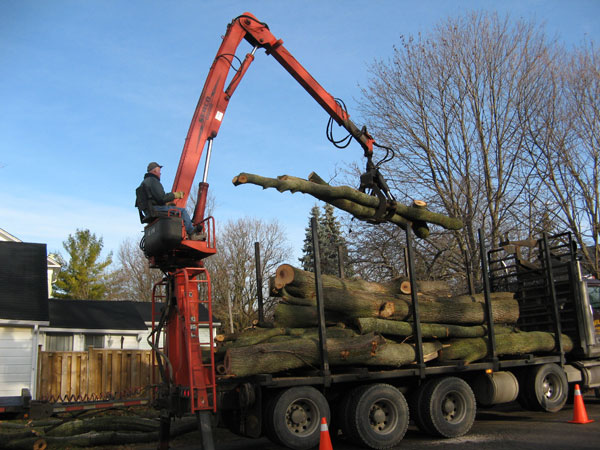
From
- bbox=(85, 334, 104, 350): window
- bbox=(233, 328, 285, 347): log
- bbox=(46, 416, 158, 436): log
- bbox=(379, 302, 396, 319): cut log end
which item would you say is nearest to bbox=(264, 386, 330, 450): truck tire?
bbox=(233, 328, 285, 347): log

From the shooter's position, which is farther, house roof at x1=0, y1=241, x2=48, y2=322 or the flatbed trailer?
house roof at x1=0, y1=241, x2=48, y2=322

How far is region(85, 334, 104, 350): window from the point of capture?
23219 millimetres

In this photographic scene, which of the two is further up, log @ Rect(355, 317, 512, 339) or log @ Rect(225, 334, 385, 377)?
log @ Rect(355, 317, 512, 339)

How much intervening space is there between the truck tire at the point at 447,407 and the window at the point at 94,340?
17.6 metres

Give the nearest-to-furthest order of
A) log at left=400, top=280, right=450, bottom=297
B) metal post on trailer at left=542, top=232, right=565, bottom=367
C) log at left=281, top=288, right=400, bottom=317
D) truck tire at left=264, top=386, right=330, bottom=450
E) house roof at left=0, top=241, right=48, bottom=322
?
truck tire at left=264, top=386, right=330, bottom=450 < log at left=281, top=288, right=400, bottom=317 < metal post on trailer at left=542, top=232, right=565, bottom=367 < log at left=400, top=280, right=450, bottom=297 < house roof at left=0, top=241, right=48, bottom=322

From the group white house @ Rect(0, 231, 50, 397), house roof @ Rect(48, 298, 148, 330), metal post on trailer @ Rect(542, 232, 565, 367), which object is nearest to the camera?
metal post on trailer @ Rect(542, 232, 565, 367)

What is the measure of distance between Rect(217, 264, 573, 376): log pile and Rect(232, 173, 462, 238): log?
1.26 m

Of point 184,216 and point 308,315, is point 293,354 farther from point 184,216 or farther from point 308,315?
point 184,216

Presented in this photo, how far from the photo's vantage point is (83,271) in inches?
1657

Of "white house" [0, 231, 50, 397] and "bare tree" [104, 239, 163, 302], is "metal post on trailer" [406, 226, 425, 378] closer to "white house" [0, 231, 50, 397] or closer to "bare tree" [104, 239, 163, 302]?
"white house" [0, 231, 50, 397]

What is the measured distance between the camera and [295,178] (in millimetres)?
9602

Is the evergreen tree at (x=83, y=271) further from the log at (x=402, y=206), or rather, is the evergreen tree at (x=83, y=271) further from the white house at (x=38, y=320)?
the log at (x=402, y=206)

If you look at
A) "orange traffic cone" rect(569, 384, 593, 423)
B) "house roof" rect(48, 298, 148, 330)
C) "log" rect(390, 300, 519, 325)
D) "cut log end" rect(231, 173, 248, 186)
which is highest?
"cut log end" rect(231, 173, 248, 186)

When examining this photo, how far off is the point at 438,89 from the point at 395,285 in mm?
10016
